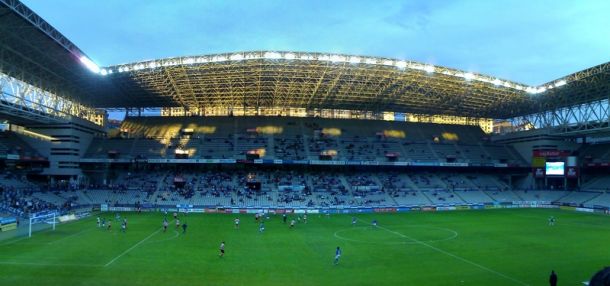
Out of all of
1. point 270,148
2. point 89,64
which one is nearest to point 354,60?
point 270,148

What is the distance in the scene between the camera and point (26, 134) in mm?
70688

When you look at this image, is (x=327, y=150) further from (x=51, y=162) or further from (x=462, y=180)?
(x=51, y=162)

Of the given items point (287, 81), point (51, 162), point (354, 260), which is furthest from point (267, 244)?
point (51, 162)

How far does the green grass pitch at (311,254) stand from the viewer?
25.4 metres

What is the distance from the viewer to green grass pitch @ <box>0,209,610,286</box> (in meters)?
25.4

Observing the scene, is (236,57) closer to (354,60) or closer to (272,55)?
(272,55)

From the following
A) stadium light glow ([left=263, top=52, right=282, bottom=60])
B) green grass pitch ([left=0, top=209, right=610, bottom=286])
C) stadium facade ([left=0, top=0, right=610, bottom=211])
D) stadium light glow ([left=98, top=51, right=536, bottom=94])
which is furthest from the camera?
stadium facade ([left=0, top=0, right=610, bottom=211])

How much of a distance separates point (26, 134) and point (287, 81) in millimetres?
42359

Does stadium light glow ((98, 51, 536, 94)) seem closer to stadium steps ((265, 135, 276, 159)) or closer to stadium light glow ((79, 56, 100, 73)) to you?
stadium light glow ((79, 56, 100, 73))

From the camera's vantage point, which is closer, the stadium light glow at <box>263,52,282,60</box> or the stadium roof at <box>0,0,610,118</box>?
the stadium roof at <box>0,0,610,118</box>

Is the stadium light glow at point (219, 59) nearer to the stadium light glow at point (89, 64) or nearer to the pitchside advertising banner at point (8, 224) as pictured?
the stadium light glow at point (89, 64)

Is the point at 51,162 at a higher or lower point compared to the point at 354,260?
higher

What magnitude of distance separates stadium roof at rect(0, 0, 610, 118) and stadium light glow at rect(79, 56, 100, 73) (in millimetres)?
140

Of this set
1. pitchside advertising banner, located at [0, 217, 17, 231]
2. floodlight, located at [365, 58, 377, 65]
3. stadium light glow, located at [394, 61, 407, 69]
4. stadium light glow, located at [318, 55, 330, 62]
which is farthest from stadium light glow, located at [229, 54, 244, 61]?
pitchside advertising banner, located at [0, 217, 17, 231]
